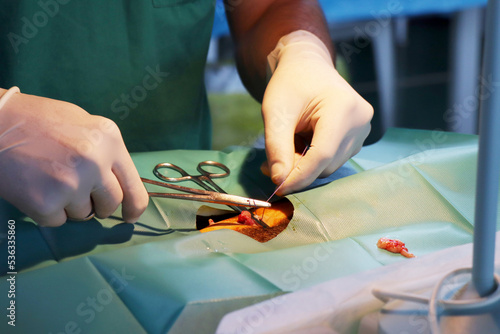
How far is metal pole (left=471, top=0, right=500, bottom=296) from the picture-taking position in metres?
0.48

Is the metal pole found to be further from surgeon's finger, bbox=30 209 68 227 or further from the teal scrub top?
the teal scrub top

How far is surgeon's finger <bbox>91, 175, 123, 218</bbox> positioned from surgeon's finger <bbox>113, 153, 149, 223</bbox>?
0.02 meters

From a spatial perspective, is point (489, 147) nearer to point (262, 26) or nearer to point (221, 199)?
point (221, 199)

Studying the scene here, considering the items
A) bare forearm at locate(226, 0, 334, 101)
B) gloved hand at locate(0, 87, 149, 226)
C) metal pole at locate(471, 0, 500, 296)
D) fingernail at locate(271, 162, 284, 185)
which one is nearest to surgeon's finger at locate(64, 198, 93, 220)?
gloved hand at locate(0, 87, 149, 226)

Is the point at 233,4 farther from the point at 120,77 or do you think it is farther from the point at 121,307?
the point at 121,307

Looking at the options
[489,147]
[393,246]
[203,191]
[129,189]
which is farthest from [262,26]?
[489,147]

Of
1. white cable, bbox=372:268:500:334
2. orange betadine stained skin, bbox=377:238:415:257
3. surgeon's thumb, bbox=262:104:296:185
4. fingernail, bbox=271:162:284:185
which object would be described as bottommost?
orange betadine stained skin, bbox=377:238:415:257

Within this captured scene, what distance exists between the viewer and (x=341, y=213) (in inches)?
42.7

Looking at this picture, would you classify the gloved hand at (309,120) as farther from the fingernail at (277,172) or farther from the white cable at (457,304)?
the white cable at (457,304)

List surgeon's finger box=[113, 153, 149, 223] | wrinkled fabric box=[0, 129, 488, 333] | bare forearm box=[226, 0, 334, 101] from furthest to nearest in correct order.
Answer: bare forearm box=[226, 0, 334, 101] < surgeon's finger box=[113, 153, 149, 223] < wrinkled fabric box=[0, 129, 488, 333]

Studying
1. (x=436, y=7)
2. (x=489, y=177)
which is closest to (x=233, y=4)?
(x=489, y=177)

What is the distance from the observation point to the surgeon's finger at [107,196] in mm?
979

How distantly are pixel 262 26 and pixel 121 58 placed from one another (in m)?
0.52

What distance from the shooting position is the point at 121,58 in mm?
1494
